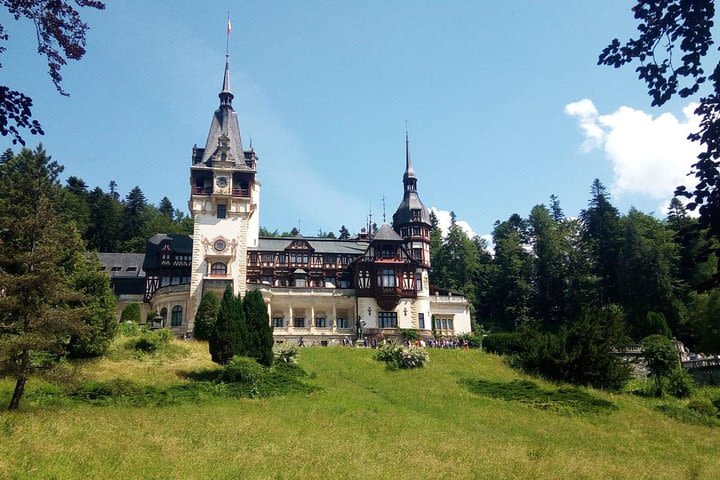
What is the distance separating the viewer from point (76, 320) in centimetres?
2441

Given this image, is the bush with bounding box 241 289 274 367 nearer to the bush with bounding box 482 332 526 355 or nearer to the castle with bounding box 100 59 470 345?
the castle with bounding box 100 59 470 345

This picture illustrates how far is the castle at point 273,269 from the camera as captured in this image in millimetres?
59188

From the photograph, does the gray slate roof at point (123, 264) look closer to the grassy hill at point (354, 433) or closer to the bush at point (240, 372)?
the grassy hill at point (354, 433)

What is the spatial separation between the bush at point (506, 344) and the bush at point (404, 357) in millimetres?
6921

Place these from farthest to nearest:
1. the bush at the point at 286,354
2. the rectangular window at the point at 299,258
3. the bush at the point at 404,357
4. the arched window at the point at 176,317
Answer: the rectangular window at the point at 299,258, the arched window at the point at 176,317, the bush at the point at 404,357, the bush at the point at 286,354

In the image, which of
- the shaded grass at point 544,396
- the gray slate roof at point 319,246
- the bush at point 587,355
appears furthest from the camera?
the gray slate roof at point 319,246

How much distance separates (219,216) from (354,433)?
41169mm

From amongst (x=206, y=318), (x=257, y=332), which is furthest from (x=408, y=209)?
(x=257, y=332)

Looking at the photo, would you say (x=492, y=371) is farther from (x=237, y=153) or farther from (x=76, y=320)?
(x=237, y=153)

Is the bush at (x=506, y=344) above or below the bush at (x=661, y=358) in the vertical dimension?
above

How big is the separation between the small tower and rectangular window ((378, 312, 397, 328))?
3.63 metres

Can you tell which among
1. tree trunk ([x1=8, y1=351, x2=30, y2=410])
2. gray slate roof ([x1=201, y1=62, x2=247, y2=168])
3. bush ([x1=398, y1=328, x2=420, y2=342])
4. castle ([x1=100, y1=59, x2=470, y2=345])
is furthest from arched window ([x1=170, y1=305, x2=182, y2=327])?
tree trunk ([x1=8, y1=351, x2=30, y2=410])

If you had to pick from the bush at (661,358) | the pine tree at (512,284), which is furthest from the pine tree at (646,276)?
the bush at (661,358)

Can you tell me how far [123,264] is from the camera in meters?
68.2
